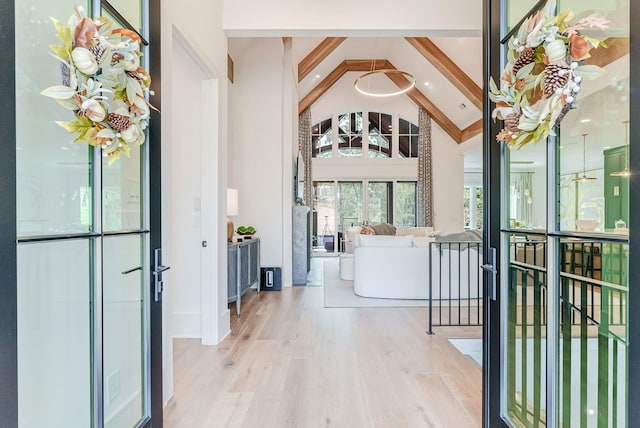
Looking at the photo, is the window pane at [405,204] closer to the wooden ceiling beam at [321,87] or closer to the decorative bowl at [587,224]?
the wooden ceiling beam at [321,87]

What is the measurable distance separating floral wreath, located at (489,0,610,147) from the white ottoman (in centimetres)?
522

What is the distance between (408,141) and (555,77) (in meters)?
9.63

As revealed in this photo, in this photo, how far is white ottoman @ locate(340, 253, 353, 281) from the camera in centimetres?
634

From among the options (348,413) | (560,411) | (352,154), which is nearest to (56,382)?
(348,413)

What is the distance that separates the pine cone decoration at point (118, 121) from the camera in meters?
1.25

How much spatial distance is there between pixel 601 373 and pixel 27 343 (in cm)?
175

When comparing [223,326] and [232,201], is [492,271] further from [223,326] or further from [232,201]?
[232,201]

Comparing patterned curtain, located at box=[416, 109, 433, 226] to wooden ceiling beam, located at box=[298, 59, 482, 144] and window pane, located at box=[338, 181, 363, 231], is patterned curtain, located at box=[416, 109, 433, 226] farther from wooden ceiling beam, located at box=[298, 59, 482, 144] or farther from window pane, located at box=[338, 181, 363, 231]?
window pane, located at box=[338, 181, 363, 231]

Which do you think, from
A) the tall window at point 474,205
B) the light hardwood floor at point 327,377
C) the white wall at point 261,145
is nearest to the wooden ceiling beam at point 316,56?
the white wall at point 261,145

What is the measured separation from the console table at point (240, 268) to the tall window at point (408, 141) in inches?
264

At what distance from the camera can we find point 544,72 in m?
1.11

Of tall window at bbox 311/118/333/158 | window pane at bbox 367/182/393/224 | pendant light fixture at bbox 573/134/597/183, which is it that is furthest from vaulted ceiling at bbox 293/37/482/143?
pendant light fixture at bbox 573/134/597/183

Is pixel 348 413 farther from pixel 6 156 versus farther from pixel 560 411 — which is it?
pixel 6 156

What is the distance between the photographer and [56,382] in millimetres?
1183
